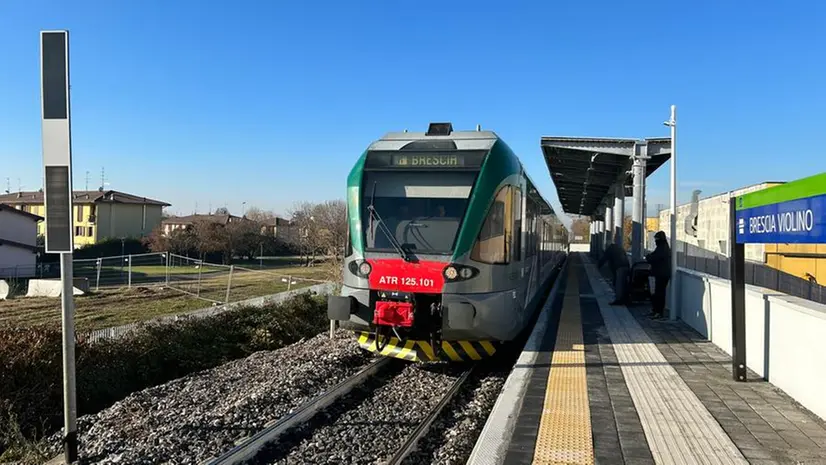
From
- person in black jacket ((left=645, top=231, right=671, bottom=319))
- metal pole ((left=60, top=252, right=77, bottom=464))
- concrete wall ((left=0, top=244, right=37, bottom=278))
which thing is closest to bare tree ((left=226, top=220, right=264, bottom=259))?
concrete wall ((left=0, top=244, right=37, bottom=278))

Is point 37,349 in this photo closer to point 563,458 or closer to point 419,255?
point 419,255

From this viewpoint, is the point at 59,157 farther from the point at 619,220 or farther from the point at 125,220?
the point at 125,220

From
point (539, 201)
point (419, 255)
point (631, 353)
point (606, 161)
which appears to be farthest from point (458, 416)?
point (606, 161)

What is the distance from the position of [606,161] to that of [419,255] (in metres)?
12.3

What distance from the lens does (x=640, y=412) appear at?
5438mm

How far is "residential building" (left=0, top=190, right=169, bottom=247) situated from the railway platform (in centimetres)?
6036

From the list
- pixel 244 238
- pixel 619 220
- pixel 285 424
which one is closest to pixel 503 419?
pixel 285 424

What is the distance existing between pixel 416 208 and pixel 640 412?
12.7 ft

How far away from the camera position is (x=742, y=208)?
21.3 feet

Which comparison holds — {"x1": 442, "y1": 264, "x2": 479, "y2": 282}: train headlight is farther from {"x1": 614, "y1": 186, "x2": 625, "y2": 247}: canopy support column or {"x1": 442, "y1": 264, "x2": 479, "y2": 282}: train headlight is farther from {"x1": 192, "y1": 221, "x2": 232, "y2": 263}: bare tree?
{"x1": 192, "y1": 221, "x2": 232, "y2": 263}: bare tree

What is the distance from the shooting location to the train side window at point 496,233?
7668 millimetres

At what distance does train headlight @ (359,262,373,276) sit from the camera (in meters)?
7.83

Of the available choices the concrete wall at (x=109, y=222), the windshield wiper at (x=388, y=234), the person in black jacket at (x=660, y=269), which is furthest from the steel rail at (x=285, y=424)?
the concrete wall at (x=109, y=222)

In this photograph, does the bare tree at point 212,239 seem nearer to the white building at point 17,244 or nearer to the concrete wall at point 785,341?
the white building at point 17,244
